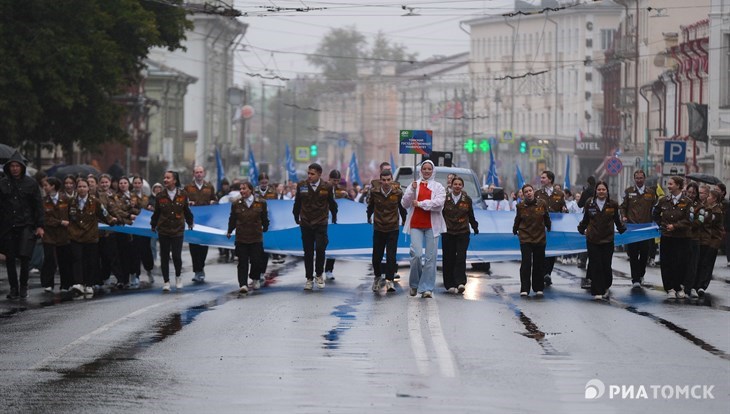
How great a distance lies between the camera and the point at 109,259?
80.7 feet

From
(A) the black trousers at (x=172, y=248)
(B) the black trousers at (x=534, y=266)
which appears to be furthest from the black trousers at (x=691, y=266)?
(A) the black trousers at (x=172, y=248)

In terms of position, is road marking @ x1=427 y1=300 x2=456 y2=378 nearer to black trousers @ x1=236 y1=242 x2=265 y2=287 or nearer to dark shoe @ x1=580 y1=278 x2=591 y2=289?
black trousers @ x1=236 y1=242 x2=265 y2=287

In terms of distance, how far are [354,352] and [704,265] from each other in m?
10.2

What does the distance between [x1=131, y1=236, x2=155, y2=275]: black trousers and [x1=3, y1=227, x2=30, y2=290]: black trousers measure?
3259mm

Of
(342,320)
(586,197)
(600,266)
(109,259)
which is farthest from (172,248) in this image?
(586,197)

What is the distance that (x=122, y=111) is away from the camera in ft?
143

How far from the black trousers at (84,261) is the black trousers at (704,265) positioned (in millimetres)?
8575

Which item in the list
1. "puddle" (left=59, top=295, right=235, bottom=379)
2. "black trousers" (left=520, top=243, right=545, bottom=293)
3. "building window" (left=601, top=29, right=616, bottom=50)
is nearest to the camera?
"puddle" (left=59, top=295, right=235, bottom=379)

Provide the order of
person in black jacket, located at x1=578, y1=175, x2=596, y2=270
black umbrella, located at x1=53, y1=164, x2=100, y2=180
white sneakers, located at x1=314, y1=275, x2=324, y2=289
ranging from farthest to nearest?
black umbrella, located at x1=53, y1=164, x2=100, y2=180 < person in black jacket, located at x1=578, y1=175, x2=596, y2=270 < white sneakers, located at x1=314, y1=275, x2=324, y2=289

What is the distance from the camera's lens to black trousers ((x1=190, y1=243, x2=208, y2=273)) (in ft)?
84.6

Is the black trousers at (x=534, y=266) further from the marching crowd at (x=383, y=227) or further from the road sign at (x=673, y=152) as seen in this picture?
the road sign at (x=673, y=152)

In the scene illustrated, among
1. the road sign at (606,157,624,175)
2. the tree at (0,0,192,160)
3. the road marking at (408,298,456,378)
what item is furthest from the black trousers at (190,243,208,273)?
the road sign at (606,157,624,175)

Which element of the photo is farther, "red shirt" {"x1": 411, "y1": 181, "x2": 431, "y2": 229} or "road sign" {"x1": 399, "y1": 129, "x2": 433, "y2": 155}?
"road sign" {"x1": 399, "y1": 129, "x2": 433, "y2": 155}

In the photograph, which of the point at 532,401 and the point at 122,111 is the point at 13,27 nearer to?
the point at 122,111
